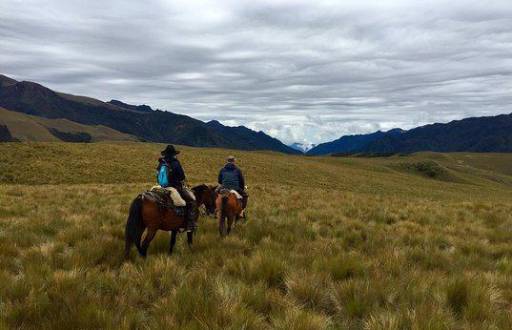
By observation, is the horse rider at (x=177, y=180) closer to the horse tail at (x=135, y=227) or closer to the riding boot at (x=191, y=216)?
the riding boot at (x=191, y=216)

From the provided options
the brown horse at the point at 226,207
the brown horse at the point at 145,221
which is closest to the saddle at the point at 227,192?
the brown horse at the point at 226,207

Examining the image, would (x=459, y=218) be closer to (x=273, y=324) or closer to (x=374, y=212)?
(x=374, y=212)

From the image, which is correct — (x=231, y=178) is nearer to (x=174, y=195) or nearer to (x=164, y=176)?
(x=164, y=176)

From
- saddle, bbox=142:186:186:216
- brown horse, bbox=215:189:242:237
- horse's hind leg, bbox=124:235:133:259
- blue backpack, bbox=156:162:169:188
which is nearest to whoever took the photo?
horse's hind leg, bbox=124:235:133:259

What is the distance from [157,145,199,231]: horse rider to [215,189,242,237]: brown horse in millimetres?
1568

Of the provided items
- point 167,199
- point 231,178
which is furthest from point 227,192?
point 167,199

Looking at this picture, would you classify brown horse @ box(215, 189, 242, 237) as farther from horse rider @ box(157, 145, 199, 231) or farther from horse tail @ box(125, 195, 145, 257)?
horse tail @ box(125, 195, 145, 257)

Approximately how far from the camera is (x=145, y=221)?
9.75 m

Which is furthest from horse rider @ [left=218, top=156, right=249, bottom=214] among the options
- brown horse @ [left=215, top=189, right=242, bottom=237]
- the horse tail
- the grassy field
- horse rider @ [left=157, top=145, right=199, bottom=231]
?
the horse tail

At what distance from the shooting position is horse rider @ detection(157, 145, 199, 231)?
420 inches

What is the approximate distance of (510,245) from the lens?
12.1 meters

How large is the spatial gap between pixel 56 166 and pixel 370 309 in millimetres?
39814

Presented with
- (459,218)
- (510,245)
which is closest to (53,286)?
(510,245)

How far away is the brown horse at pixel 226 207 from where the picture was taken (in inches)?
489
